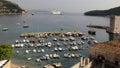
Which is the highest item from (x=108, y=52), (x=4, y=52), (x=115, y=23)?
(x=108, y=52)

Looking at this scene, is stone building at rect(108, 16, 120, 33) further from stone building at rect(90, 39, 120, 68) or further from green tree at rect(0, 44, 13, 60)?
green tree at rect(0, 44, 13, 60)

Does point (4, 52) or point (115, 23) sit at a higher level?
point (4, 52)

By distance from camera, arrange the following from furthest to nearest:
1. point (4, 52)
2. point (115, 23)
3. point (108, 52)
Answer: point (115, 23) < point (4, 52) < point (108, 52)

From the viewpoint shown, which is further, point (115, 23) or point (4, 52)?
point (115, 23)

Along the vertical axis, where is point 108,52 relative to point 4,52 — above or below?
above

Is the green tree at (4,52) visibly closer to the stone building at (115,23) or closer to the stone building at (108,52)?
the stone building at (108,52)

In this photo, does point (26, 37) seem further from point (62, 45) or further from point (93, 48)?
point (93, 48)

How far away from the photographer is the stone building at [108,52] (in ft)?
129

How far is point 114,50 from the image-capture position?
39.9 meters

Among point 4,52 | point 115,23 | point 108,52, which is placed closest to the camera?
point 108,52

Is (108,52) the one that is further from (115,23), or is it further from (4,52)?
(115,23)

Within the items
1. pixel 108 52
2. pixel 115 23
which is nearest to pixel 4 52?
pixel 108 52

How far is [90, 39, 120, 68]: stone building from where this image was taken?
39.4m

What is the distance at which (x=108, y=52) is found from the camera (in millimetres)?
40219
